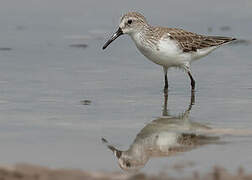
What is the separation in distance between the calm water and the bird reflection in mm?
113

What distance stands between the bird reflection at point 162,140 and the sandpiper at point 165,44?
220cm

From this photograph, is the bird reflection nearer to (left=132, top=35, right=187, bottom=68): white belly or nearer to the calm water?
the calm water

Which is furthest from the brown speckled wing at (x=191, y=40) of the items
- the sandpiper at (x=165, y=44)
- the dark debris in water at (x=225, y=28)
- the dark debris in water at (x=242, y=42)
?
the dark debris in water at (x=225, y=28)

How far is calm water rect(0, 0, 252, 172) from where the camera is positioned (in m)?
8.43

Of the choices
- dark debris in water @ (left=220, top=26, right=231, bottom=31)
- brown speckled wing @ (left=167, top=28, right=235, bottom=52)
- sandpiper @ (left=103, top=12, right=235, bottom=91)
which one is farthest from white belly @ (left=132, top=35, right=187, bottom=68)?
dark debris in water @ (left=220, top=26, right=231, bottom=31)

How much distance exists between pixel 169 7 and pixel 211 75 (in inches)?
203

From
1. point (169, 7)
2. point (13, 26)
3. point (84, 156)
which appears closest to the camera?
point (84, 156)

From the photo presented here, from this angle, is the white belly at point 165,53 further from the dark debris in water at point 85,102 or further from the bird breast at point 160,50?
the dark debris in water at point 85,102

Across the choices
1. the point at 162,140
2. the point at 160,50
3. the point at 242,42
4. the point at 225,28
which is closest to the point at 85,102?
the point at 160,50

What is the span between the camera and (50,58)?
1387 centimetres

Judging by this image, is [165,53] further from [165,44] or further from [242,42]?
[242,42]

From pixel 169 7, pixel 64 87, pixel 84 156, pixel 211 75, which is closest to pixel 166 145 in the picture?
pixel 84 156

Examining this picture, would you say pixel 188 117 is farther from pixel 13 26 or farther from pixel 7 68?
pixel 13 26

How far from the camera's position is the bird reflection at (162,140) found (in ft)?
26.7
